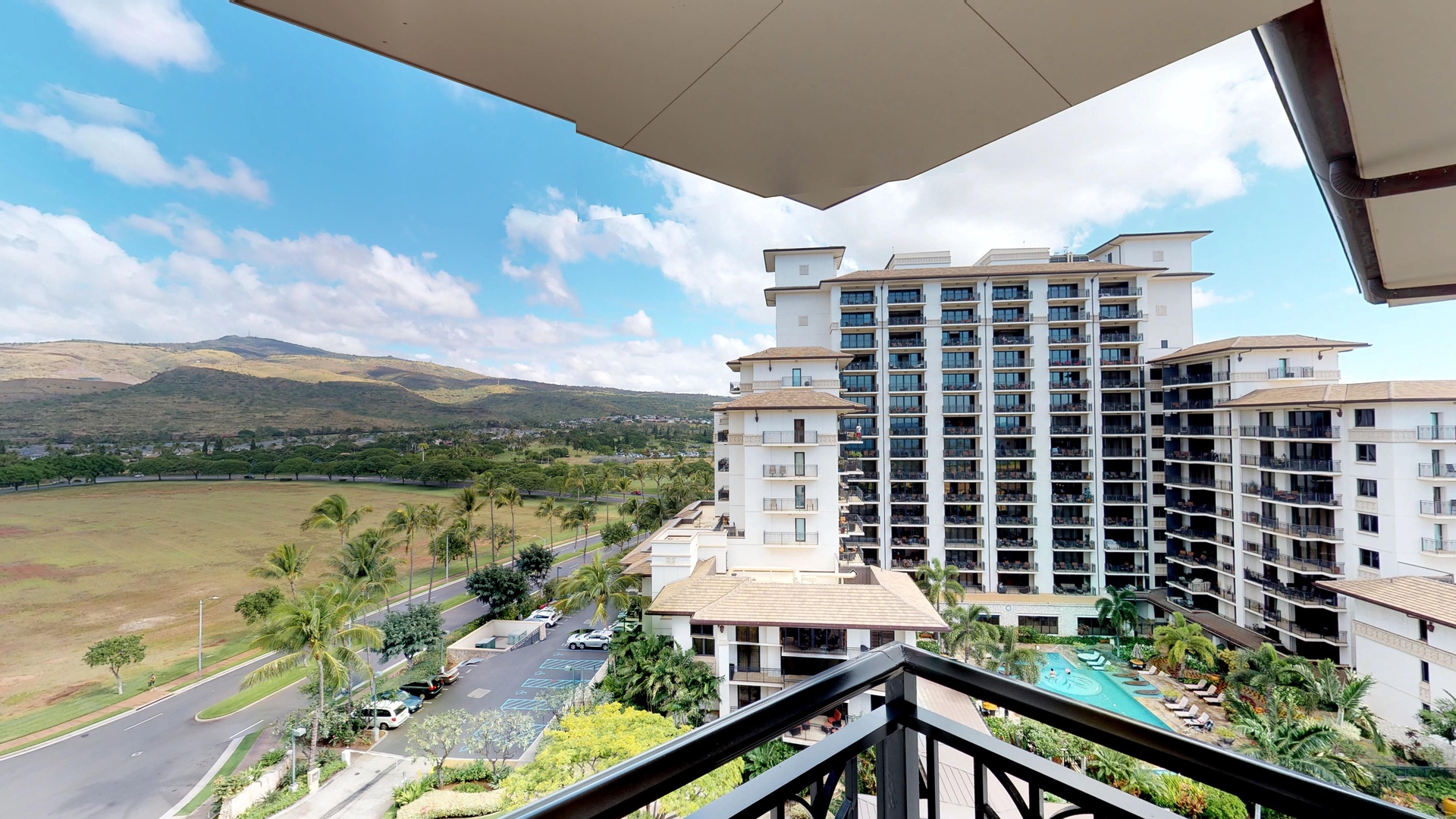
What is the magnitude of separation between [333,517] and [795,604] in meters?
14.8

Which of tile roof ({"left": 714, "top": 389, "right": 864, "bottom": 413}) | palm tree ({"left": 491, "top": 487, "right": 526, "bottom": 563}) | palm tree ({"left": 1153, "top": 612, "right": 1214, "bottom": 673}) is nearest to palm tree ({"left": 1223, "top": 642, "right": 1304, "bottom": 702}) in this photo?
palm tree ({"left": 1153, "top": 612, "right": 1214, "bottom": 673})

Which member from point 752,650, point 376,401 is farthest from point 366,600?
point 376,401

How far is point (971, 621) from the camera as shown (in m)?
11.9

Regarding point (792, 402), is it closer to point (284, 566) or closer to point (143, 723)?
A: point (284, 566)

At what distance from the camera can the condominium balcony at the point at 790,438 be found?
37.8ft

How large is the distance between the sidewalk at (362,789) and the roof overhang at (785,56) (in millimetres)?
11750

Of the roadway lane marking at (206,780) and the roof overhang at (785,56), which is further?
the roadway lane marking at (206,780)

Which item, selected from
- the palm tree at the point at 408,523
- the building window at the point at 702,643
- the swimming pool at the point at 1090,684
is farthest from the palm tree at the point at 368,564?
the swimming pool at the point at 1090,684

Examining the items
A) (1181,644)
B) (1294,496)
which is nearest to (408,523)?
(1181,644)

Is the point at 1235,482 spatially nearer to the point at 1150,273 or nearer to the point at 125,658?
the point at 1150,273

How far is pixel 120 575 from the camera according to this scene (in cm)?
1259

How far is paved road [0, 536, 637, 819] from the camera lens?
31.8 feet

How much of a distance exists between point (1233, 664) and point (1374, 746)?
218 cm

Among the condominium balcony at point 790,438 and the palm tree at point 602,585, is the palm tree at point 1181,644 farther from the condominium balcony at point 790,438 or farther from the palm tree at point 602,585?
the palm tree at point 602,585
